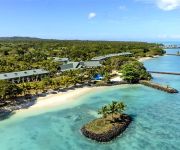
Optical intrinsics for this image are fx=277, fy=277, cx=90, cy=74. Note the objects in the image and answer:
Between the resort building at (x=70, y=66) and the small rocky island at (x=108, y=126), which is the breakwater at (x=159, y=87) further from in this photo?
the resort building at (x=70, y=66)

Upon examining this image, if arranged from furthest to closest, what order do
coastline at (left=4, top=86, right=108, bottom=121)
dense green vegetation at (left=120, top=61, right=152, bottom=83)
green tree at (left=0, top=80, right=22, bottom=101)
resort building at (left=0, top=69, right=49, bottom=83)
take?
dense green vegetation at (left=120, top=61, right=152, bottom=83) < resort building at (left=0, top=69, right=49, bottom=83) < green tree at (left=0, top=80, right=22, bottom=101) < coastline at (left=4, top=86, right=108, bottom=121)

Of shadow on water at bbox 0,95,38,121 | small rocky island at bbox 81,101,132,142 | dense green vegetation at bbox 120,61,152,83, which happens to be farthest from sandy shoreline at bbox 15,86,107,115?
small rocky island at bbox 81,101,132,142

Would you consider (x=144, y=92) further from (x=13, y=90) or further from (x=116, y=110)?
(x=13, y=90)

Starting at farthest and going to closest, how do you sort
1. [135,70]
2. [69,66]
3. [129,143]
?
1. [69,66]
2. [135,70]
3. [129,143]

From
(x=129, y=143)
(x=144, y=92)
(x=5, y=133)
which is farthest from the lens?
(x=144, y=92)

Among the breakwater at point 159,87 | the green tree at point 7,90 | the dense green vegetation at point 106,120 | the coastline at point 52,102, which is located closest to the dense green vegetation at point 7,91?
the green tree at point 7,90

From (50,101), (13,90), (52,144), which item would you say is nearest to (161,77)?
(50,101)

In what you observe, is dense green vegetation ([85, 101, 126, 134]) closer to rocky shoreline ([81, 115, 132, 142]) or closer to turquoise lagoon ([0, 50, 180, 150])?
rocky shoreline ([81, 115, 132, 142])
